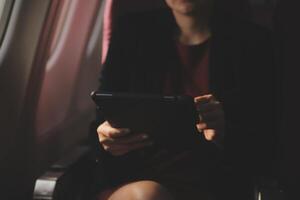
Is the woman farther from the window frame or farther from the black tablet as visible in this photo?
the window frame

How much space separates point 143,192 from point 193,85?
1.04ft

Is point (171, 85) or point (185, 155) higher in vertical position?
point (171, 85)

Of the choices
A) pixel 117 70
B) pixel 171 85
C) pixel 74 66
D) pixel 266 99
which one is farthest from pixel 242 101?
pixel 74 66

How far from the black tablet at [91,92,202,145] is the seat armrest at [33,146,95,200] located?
17 centimetres

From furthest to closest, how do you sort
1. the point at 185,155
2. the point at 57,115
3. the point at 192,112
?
the point at 57,115
the point at 185,155
the point at 192,112

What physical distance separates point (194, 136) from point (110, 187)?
259 millimetres

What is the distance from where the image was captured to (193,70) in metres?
1.21

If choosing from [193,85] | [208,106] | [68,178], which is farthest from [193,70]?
[68,178]

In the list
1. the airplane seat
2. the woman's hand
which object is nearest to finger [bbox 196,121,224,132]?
the woman's hand

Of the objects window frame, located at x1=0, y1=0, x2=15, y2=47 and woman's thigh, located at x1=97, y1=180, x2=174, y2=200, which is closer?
woman's thigh, located at x1=97, y1=180, x2=174, y2=200

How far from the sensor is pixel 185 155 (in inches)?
45.8

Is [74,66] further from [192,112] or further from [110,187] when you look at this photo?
[192,112]

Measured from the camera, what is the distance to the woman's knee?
1.02 meters

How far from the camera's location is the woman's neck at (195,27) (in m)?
1.23
